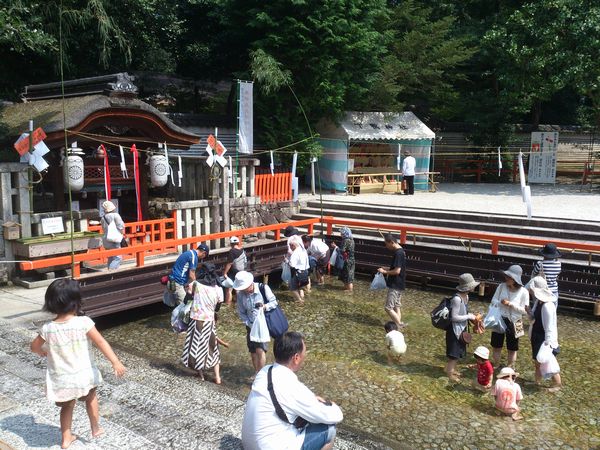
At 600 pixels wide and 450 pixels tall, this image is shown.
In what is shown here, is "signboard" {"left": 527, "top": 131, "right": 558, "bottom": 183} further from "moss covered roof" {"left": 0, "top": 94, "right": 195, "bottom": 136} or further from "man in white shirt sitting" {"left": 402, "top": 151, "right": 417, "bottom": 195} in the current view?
"moss covered roof" {"left": 0, "top": 94, "right": 195, "bottom": 136}

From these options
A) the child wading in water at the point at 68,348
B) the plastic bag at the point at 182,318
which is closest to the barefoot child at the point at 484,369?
the plastic bag at the point at 182,318

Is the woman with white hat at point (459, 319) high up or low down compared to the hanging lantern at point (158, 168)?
down

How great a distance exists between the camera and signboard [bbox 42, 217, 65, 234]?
11562 millimetres

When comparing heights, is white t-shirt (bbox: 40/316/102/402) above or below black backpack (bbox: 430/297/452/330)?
above

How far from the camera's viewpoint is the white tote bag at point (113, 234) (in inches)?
444

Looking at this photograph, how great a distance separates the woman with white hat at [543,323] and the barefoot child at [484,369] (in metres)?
0.74

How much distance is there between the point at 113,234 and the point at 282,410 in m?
8.22

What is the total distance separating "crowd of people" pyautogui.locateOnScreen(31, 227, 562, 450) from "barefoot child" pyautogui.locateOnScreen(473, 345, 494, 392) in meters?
0.01

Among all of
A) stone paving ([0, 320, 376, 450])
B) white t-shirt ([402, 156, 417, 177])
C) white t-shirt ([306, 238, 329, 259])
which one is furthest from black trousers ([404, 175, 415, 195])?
stone paving ([0, 320, 376, 450])

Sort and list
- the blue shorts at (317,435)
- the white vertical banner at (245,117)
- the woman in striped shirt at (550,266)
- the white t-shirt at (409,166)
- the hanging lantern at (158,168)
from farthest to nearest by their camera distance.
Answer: the white t-shirt at (409,166) → the white vertical banner at (245,117) → the hanging lantern at (158,168) → the woman in striped shirt at (550,266) → the blue shorts at (317,435)

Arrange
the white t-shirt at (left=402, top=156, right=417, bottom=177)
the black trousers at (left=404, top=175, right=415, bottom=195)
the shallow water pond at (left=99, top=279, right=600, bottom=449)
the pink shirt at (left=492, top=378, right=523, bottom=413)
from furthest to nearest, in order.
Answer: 1. the black trousers at (left=404, top=175, right=415, bottom=195)
2. the white t-shirt at (left=402, top=156, right=417, bottom=177)
3. the pink shirt at (left=492, top=378, right=523, bottom=413)
4. the shallow water pond at (left=99, top=279, right=600, bottom=449)

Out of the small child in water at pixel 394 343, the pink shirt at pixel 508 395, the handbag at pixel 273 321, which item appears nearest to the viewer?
the pink shirt at pixel 508 395

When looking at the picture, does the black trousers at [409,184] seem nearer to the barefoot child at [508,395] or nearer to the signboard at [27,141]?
the signboard at [27,141]

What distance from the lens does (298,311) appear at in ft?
36.2
